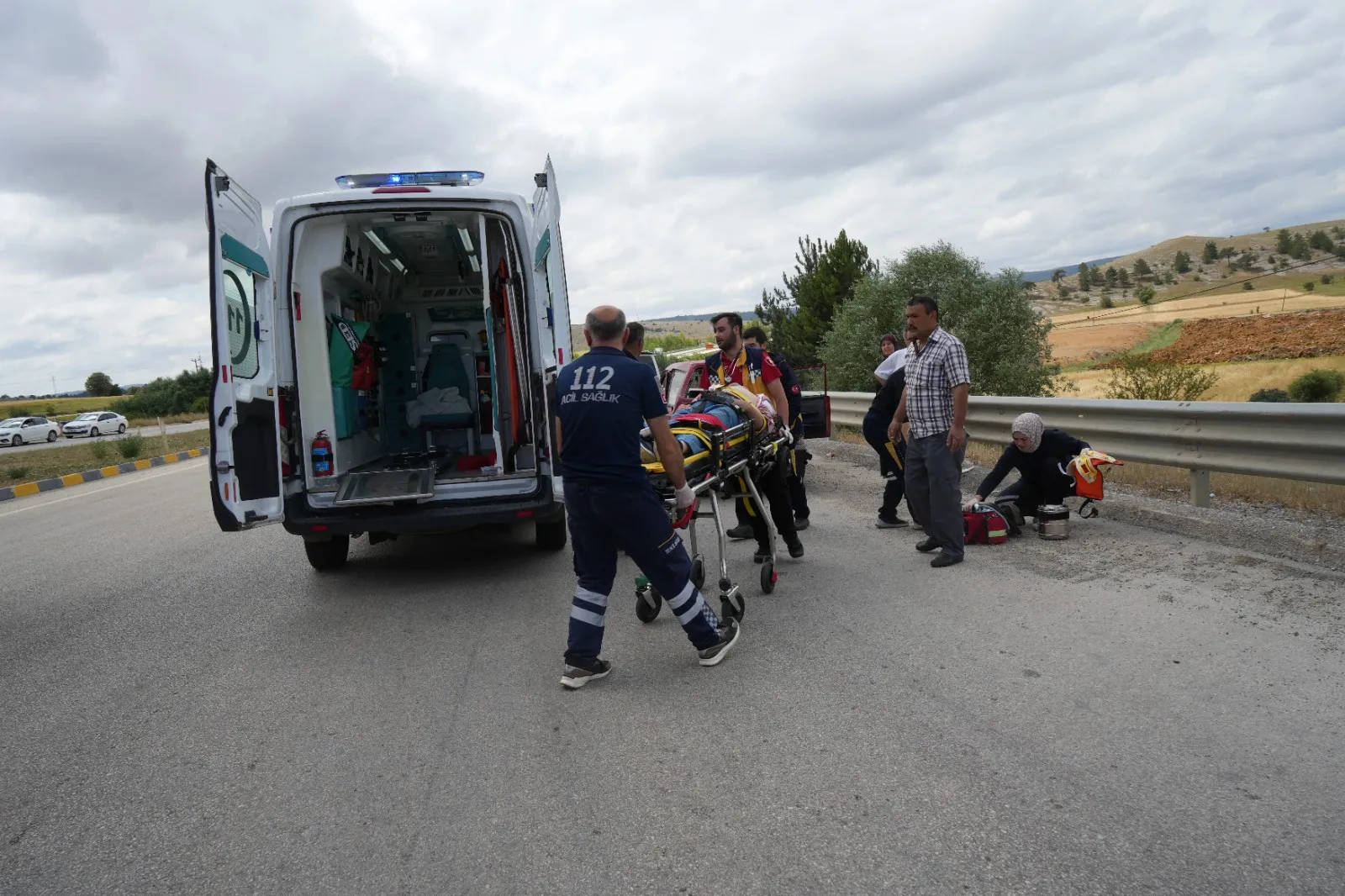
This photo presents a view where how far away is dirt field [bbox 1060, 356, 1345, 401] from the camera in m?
22.6

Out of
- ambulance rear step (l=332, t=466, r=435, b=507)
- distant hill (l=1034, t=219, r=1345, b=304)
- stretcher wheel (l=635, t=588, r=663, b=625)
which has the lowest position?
stretcher wheel (l=635, t=588, r=663, b=625)

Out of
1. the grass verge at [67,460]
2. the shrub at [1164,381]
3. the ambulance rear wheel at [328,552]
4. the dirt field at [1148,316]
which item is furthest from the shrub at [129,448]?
the dirt field at [1148,316]

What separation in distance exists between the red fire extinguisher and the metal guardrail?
250 inches

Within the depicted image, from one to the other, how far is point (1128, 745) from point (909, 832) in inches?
42.0

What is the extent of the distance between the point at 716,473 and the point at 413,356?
5806 mm

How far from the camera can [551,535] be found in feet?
23.9

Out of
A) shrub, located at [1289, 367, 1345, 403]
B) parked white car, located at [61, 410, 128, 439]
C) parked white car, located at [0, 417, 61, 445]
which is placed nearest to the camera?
shrub, located at [1289, 367, 1345, 403]

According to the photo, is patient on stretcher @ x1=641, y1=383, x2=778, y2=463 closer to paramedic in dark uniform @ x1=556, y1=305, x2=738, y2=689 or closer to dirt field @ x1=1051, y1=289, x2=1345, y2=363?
paramedic in dark uniform @ x1=556, y1=305, x2=738, y2=689

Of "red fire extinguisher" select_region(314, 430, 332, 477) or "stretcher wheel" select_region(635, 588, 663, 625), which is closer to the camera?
"stretcher wheel" select_region(635, 588, 663, 625)

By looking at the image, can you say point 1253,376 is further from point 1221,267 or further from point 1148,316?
point 1221,267

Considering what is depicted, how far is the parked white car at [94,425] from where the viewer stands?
45375 millimetres

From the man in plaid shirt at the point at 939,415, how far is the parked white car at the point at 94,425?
5035 cm

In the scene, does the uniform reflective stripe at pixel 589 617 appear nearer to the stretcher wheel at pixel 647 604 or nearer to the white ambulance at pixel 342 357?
the stretcher wheel at pixel 647 604

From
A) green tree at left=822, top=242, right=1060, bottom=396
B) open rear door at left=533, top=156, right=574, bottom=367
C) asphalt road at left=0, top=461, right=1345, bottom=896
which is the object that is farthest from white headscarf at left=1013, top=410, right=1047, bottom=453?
green tree at left=822, top=242, right=1060, bottom=396
